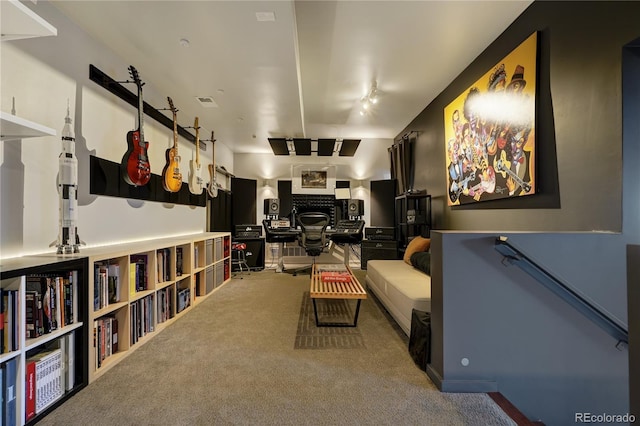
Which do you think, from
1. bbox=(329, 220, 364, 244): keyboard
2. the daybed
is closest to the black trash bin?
the daybed

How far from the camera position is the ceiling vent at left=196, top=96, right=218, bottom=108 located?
3.81 meters

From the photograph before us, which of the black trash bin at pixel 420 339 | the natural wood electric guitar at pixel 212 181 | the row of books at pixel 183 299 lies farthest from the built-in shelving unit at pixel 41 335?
the natural wood electric guitar at pixel 212 181

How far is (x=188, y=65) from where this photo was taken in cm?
296

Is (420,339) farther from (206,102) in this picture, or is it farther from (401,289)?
(206,102)

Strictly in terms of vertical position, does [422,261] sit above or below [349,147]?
below

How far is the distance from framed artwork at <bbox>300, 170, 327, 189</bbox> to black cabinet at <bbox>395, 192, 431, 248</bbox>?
6.71 ft

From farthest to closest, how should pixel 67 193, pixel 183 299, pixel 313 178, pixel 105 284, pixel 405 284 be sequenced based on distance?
pixel 313 178, pixel 183 299, pixel 405 284, pixel 105 284, pixel 67 193

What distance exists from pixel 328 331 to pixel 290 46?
274cm

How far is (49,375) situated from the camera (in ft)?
5.45

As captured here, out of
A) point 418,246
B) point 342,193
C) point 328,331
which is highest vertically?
point 342,193

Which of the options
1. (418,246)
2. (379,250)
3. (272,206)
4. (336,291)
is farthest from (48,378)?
(379,250)

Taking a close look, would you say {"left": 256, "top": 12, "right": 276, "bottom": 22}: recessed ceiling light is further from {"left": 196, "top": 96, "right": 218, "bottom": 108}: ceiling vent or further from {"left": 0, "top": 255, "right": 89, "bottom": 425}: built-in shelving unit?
{"left": 0, "top": 255, "right": 89, "bottom": 425}: built-in shelving unit

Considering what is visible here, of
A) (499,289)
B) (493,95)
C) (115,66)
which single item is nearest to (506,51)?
(493,95)

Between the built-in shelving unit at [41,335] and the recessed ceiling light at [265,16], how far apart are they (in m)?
2.19
